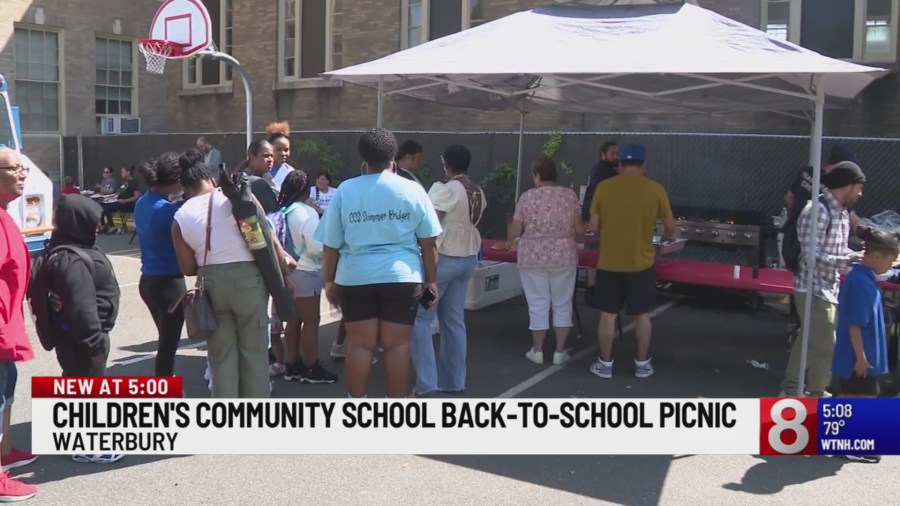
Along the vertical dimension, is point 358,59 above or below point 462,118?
above

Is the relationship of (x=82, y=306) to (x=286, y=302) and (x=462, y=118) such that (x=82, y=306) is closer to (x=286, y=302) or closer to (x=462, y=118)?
(x=286, y=302)

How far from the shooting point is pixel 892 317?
5.91 meters

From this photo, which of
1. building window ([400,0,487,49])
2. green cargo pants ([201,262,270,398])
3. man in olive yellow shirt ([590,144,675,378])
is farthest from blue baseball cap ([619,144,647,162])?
building window ([400,0,487,49])

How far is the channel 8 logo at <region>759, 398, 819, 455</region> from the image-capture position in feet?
16.0

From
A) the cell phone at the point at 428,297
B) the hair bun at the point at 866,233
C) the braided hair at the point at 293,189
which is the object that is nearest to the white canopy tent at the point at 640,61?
the hair bun at the point at 866,233

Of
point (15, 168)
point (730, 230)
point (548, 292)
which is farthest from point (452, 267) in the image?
point (730, 230)

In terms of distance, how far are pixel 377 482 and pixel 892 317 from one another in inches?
151

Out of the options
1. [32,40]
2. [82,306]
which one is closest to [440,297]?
[82,306]

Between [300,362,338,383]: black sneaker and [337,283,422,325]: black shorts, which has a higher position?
[337,283,422,325]: black shorts

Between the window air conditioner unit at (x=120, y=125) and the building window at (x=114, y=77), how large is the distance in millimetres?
590

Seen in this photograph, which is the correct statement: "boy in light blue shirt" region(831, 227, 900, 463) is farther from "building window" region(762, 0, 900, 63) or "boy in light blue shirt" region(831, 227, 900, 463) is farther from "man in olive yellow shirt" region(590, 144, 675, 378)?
"building window" region(762, 0, 900, 63)

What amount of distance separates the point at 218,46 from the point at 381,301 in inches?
693

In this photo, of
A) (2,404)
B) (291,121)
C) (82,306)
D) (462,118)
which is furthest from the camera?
(291,121)

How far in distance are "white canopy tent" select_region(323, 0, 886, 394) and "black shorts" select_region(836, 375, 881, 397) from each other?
0.50 meters
